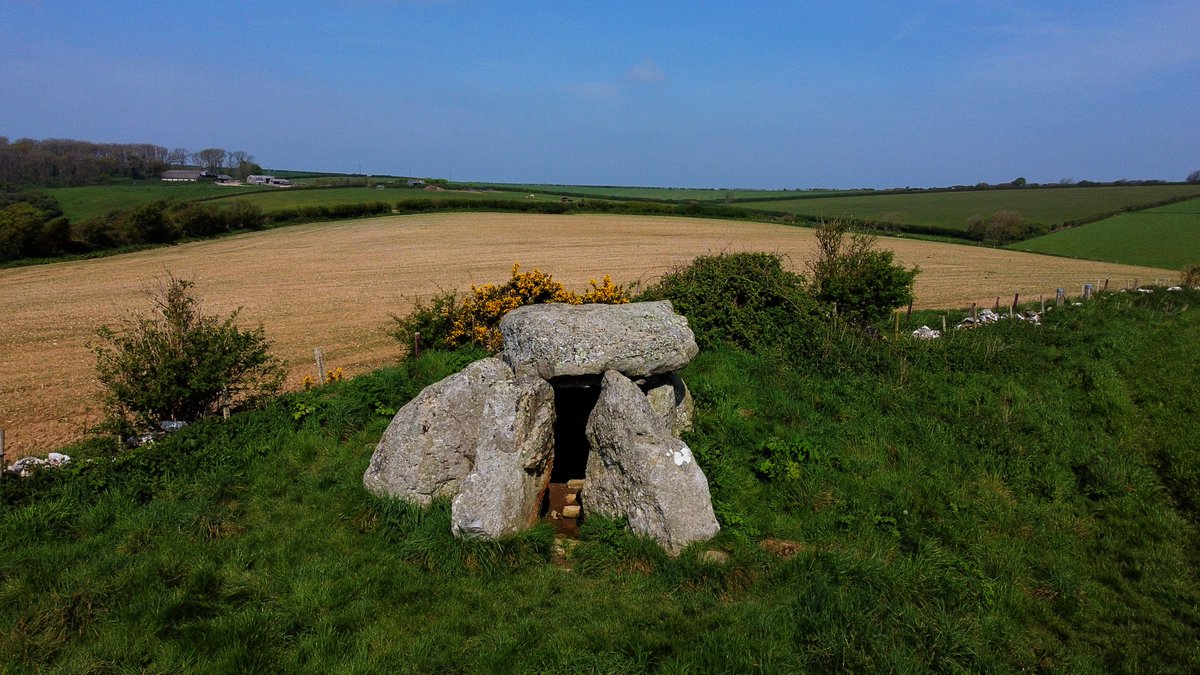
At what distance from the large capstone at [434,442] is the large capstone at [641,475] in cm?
155

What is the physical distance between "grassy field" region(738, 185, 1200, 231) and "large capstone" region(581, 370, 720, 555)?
7552cm

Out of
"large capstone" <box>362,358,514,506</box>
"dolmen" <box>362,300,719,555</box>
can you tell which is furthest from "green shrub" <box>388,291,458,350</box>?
"large capstone" <box>362,358,514,506</box>

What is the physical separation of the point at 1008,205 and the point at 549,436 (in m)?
119

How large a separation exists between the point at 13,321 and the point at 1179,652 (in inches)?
1495

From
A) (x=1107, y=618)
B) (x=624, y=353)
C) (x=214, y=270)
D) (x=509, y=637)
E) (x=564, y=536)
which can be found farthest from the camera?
(x=214, y=270)

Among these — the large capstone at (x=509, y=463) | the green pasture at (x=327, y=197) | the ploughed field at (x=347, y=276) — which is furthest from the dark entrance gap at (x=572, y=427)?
the green pasture at (x=327, y=197)

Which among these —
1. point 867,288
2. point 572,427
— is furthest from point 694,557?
point 867,288

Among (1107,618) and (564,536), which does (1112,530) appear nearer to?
(1107,618)

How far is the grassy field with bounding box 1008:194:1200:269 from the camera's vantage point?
52031 millimetres

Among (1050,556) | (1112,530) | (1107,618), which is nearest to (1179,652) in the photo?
(1107,618)

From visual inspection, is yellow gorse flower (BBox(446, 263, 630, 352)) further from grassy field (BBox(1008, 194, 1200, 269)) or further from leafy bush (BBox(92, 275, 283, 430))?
grassy field (BBox(1008, 194, 1200, 269))

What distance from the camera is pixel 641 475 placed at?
7.82 meters

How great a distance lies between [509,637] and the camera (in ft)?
19.3

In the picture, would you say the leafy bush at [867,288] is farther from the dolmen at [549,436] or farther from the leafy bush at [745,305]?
the dolmen at [549,436]
